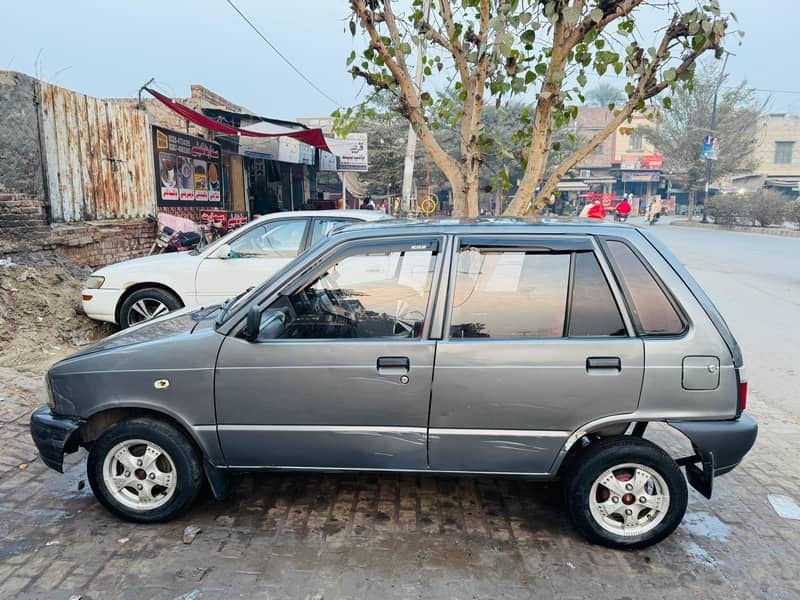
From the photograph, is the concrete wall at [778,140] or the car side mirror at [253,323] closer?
the car side mirror at [253,323]

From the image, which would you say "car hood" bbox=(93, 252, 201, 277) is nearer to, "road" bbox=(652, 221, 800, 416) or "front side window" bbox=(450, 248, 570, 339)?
"front side window" bbox=(450, 248, 570, 339)

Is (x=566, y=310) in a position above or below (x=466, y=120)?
below

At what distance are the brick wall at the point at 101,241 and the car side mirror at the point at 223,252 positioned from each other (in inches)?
133

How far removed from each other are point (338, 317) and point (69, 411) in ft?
5.24

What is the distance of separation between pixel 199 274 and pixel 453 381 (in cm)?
460

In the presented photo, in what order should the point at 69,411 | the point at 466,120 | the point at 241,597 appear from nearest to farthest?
1. the point at 241,597
2. the point at 69,411
3. the point at 466,120

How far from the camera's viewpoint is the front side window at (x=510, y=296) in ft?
10.0

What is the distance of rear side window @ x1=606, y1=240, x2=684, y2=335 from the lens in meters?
2.98

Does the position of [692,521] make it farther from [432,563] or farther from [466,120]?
[466,120]

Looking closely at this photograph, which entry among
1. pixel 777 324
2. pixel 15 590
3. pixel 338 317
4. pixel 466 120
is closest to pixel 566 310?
pixel 338 317

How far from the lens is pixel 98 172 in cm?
992

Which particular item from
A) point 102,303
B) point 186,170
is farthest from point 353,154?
point 102,303

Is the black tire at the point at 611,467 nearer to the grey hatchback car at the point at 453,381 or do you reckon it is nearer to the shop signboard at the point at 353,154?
the grey hatchback car at the point at 453,381

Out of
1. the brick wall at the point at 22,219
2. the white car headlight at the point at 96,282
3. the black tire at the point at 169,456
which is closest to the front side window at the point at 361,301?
the black tire at the point at 169,456
